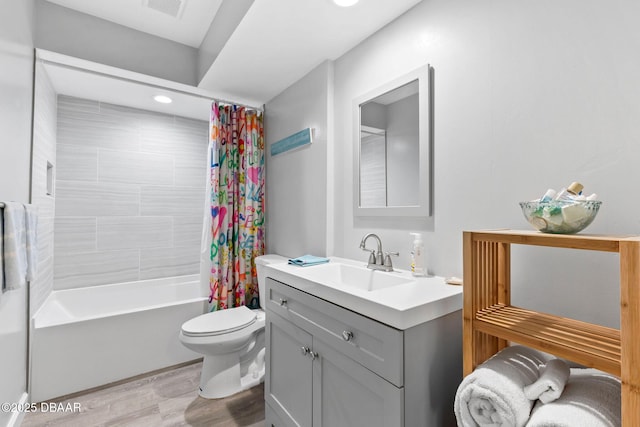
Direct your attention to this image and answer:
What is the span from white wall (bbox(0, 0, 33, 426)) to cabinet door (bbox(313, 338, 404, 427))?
1496 mm

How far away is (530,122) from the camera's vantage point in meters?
1.09

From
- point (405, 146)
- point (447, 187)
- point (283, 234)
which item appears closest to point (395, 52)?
point (405, 146)

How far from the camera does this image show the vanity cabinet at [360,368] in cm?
94

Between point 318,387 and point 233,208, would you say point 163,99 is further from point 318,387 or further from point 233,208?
point 318,387

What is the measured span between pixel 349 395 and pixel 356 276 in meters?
0.64

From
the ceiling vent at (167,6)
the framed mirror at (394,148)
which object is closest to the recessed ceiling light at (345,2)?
the framed mirror at (394,148)

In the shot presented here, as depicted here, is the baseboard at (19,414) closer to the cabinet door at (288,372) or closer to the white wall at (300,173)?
the cabinet door at (288,372)

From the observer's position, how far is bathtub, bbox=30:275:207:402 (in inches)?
76.0

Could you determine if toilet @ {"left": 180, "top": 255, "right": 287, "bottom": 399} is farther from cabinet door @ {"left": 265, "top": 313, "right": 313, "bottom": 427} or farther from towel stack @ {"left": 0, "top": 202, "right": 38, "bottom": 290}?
towel stack @ {"left": 0, "top": 202, "right": 38, "bottom": 290}

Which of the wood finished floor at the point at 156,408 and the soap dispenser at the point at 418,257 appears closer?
the soap dispenser at the point at 418,257

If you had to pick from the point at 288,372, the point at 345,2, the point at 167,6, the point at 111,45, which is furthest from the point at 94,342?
the point at 345,2

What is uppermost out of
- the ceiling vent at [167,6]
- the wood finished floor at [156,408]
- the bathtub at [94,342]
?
the ceiling vent at [167,6]

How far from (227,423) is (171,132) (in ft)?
8.78

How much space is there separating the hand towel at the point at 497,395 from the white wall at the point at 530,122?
0.31 metres
